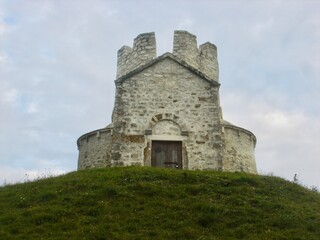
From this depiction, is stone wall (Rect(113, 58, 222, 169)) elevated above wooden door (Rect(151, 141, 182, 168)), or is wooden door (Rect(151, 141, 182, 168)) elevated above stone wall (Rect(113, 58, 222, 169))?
stone wall (Rect(113, 58, 222, 169))

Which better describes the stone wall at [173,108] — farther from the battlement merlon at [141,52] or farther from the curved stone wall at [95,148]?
the curved stone wall at [95,148]

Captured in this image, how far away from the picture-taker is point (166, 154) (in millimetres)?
22703

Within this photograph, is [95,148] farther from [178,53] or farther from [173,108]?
[178,53]

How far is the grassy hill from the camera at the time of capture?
1281cm

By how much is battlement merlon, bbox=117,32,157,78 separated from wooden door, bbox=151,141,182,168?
534 cm

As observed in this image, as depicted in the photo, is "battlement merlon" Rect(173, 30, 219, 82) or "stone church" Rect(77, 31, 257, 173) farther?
"battlement merlon" Rect(173, 30, 219, 82)

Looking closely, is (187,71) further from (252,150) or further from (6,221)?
(6,221)

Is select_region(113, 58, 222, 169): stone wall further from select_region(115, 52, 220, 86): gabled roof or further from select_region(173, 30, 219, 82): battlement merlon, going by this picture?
select_region(173, 30, 219, 82): battlement merlon

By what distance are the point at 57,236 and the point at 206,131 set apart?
12048mm

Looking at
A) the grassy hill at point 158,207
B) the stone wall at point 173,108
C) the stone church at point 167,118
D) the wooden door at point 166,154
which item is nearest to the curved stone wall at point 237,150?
the stone church at point 167,118

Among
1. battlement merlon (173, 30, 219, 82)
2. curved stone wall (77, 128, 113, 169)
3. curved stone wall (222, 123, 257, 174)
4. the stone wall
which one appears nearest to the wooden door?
the stone wall

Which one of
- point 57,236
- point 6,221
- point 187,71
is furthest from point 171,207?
point 187,71

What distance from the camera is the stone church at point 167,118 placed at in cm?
2245

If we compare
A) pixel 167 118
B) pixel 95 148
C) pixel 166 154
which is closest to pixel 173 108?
pixel 167 118
